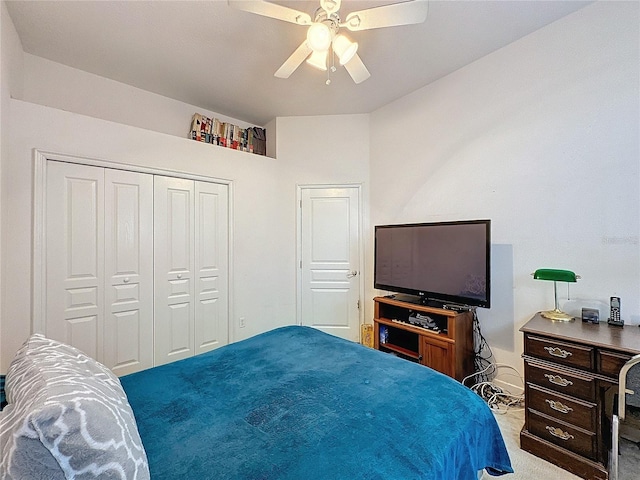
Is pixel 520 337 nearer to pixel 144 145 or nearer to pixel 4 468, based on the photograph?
pixel 4 468

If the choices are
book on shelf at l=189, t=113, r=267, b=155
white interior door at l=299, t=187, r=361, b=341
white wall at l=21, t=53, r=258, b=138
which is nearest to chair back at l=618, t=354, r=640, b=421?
white interior door at l=299, t=187, r=361, b=341

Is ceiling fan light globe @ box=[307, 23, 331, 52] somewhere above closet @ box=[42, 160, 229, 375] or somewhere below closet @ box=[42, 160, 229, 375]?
above

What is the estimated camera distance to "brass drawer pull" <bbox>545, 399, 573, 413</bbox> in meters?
1.68

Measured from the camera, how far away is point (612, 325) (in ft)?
6.08

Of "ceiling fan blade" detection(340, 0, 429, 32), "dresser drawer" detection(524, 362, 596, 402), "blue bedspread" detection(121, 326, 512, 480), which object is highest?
"ceiling fan blade" detection(340, 0, 429, 32)

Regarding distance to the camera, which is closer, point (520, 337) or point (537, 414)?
point (537, 414)

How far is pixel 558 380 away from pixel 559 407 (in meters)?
0.16

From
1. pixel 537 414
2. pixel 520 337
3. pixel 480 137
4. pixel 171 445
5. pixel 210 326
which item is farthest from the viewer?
pixel 210 326

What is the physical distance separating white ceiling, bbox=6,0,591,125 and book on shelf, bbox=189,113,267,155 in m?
0.31

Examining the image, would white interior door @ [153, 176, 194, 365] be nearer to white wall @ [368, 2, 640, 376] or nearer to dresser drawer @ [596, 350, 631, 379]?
white wall @ [368, 2, 640, 376]

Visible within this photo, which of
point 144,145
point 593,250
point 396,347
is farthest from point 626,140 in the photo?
point 144,145

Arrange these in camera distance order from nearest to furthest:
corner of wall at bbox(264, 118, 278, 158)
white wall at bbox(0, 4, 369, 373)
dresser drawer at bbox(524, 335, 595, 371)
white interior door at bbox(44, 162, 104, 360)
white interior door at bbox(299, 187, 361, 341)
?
dresser drawer at bbox(524, 335, 595, 371) < white wall at bbox(0, 4, 369, 373) < white interior door at bbox(44, 162, 104, 360) < white interior door at bbox(299, 187, 361, 341) < corner of wall at bbox(264, 118, 278, 158)

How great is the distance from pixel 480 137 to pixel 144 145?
3.10 meters

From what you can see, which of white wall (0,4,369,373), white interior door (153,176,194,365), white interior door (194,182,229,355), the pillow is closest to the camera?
the pillow
